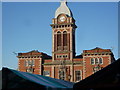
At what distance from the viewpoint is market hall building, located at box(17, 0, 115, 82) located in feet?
169

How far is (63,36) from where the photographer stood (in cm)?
5488

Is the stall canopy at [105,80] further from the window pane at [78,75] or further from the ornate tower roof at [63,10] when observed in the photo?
the ornate tower roof at [63,10]

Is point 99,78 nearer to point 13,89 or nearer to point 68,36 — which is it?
point 13,89

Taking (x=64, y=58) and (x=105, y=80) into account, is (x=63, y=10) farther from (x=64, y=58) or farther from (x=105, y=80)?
(x=105, y=80)

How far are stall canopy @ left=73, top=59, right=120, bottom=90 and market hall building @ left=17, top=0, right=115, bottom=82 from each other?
128 ft

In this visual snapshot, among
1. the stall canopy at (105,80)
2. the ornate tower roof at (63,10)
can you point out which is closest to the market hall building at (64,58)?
the ornate tower roof at (63,10)

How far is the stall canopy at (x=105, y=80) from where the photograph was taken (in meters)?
11.4

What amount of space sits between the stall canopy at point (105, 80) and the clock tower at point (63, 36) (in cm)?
4128

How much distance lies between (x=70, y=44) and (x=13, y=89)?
39717 mm

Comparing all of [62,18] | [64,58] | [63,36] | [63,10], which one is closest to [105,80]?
[64,58]

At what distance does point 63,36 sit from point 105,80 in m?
43.3

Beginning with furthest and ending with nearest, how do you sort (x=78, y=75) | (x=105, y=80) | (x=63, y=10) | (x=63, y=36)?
1. (x=63, y=10)
2. (x=63, y=36)
3. (x=78, y=75)
4. (x=105, y=80)

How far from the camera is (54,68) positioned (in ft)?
175

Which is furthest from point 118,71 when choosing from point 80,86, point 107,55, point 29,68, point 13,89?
point 29,68
